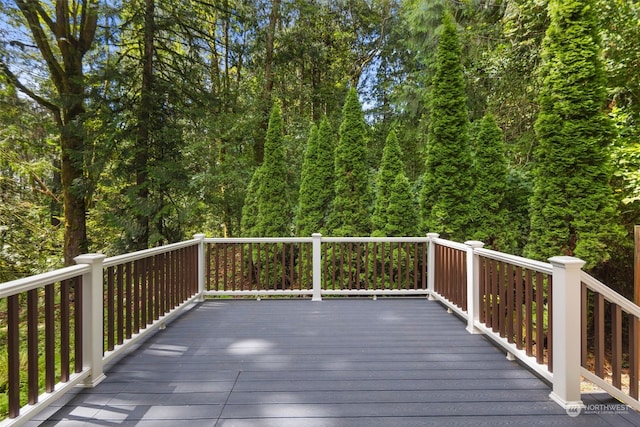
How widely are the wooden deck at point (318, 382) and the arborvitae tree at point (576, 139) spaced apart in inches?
116

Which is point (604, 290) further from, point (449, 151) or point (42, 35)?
point (42, 35)

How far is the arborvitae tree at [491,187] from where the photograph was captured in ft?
21.1

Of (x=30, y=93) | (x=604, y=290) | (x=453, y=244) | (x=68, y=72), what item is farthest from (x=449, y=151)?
(x=30, y=93)

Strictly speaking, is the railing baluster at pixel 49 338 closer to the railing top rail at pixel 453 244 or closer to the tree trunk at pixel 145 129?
the railing top rail at pixel 453 244

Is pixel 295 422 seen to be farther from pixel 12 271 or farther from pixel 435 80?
pixel 12 271

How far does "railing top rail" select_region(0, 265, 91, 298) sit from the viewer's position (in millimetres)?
1740

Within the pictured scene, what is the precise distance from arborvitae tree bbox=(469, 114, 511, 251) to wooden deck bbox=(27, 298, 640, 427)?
323cm

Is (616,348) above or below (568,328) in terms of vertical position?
below

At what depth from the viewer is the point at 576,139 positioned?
201 inches

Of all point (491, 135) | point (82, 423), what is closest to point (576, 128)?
point (491, 135)

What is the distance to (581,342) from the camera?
2309 millimetres

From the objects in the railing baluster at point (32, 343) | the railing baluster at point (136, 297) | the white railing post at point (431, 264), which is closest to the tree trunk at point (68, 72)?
the railing baluster at point (136, 297)

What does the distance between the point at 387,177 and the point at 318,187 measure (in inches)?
59.0

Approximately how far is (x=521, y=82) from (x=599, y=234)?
13.5 ft
